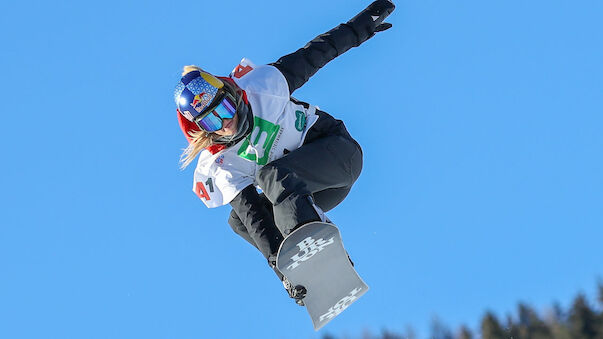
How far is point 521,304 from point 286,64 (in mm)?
32513

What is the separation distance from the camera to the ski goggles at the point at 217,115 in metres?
9.06

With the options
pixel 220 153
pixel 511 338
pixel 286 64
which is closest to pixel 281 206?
pixel 220 153

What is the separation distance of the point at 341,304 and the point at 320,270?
571 millimetres

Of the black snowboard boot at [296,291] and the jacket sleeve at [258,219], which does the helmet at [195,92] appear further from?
the black snowboard boot at [296,291]

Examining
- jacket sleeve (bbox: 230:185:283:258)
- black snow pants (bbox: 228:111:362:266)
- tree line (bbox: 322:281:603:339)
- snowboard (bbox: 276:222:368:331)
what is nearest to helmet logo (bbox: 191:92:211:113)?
black snow pants (bbox: 228:111:362:266)

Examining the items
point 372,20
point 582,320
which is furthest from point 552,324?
point 372,20

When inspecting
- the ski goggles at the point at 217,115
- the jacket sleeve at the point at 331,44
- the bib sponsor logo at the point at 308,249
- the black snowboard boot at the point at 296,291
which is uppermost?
the jacket sleeve at the point at 331,44

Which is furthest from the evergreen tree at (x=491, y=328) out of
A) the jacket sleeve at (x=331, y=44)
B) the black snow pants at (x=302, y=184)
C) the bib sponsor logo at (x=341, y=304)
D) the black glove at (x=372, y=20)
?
the bib sponsor logo at (x=341, y=304)

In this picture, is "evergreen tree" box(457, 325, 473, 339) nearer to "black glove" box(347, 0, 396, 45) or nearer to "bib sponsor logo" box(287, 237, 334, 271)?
"black glove" box(347, 0, 396, 45)

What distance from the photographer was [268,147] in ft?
31.4

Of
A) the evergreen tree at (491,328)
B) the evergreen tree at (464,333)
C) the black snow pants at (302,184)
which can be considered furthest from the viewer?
the evergreen tree at (464,333)

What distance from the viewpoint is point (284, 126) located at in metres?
9.64

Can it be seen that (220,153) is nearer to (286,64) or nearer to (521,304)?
(286,64)

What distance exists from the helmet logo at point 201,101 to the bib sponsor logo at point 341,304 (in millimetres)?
2421
